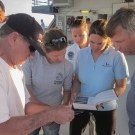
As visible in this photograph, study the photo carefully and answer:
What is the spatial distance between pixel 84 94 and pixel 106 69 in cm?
30

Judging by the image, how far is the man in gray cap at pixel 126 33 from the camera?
1150mm

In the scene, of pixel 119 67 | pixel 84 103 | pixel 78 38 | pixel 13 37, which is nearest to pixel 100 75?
pixel 119 67

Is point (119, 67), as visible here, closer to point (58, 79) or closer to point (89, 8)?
point (58, 79)

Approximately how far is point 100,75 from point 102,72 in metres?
0.03

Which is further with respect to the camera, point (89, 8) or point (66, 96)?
point (89, 8)

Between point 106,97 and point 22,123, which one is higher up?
point 22,123

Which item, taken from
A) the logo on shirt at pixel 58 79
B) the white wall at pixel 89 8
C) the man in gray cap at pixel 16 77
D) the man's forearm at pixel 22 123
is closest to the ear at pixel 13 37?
the man in gray cap at pixel 16 77

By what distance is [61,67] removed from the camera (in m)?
1.68

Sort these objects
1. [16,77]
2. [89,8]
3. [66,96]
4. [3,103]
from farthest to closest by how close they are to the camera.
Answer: [89,8] < [66,96] < [16,77] < [3,103]

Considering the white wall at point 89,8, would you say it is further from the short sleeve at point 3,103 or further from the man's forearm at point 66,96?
the short sleeve at point 3,103

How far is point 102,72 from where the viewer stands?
1704mm

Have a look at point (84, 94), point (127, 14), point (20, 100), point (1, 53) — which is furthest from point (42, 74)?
point (127, 14)

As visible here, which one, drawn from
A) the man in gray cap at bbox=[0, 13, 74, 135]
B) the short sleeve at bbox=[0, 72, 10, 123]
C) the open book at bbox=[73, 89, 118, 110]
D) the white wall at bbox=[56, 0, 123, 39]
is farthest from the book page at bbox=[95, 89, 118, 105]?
the white wall at bbox=[56, 0, 123, 39]

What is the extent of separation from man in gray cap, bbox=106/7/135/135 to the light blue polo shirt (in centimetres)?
Answer: 48
